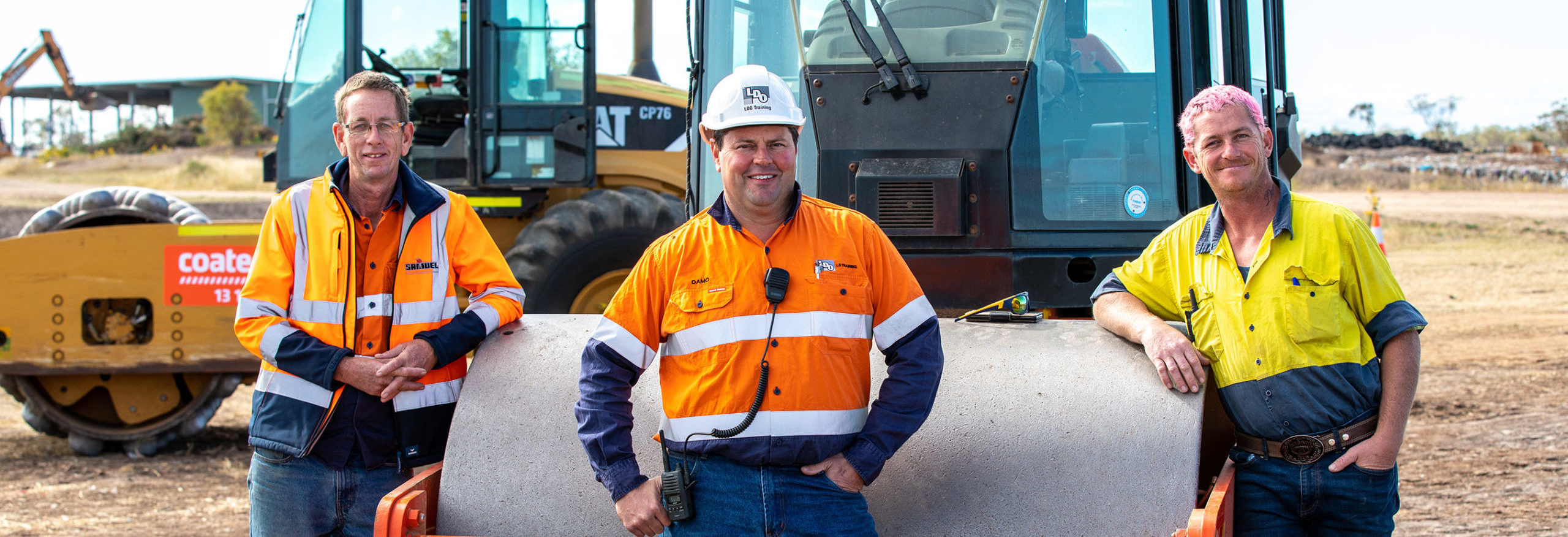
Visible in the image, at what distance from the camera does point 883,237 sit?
2863mm

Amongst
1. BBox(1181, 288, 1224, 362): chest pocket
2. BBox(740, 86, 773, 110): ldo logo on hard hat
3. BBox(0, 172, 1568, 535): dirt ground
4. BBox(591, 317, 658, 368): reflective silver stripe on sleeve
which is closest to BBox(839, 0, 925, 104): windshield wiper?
BBox(1181, 288, 1224, 362): chest pocket

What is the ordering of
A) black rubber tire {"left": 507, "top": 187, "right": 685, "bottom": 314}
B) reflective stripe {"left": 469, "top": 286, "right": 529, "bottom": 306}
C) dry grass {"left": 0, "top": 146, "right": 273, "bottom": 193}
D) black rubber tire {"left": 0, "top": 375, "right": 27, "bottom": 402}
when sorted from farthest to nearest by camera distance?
dry grass {"left": 0, "top": 146, "right": 273, "bottom": 193} → black rubber tire {"left": 0, "top": 375, "right": 27, "bottom": 402} → black rubber tire {"left": 507, "top": 187, "right": 685, "bottom": 314} → reflective stripe {"left": 469, "top": 286, "right": 529, "bottom": 306}

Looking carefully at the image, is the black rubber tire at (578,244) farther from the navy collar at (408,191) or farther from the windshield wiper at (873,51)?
the navy collar at (408,191)

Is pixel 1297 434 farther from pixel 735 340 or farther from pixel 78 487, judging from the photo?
pixel 78 487

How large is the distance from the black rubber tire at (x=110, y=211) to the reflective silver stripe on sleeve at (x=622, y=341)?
19.7 feet

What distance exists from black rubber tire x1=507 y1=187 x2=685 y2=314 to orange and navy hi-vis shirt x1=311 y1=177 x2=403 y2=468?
11.5 ft

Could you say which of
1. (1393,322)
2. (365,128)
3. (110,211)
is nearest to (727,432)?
(365,128)

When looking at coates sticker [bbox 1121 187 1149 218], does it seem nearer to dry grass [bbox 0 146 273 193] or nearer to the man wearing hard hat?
the man wearing hard hat

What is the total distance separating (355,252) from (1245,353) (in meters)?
2.35

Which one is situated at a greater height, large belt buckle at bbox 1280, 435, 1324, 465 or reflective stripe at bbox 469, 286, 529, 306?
reflective stripe at bbox 469, 286, 529, 306

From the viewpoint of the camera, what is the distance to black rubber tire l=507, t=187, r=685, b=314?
6785mm

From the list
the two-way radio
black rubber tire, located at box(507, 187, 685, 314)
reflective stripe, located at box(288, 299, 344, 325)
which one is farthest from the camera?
black rubber tire, located at box(507, 187, 685, 314)

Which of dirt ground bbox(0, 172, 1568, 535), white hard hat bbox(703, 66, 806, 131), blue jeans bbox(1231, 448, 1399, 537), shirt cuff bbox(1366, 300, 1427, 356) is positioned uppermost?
white hard hat bbox(703, 66, 806, 131)

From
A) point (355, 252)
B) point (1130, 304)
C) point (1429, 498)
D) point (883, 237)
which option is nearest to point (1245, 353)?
point (1130, 304)
